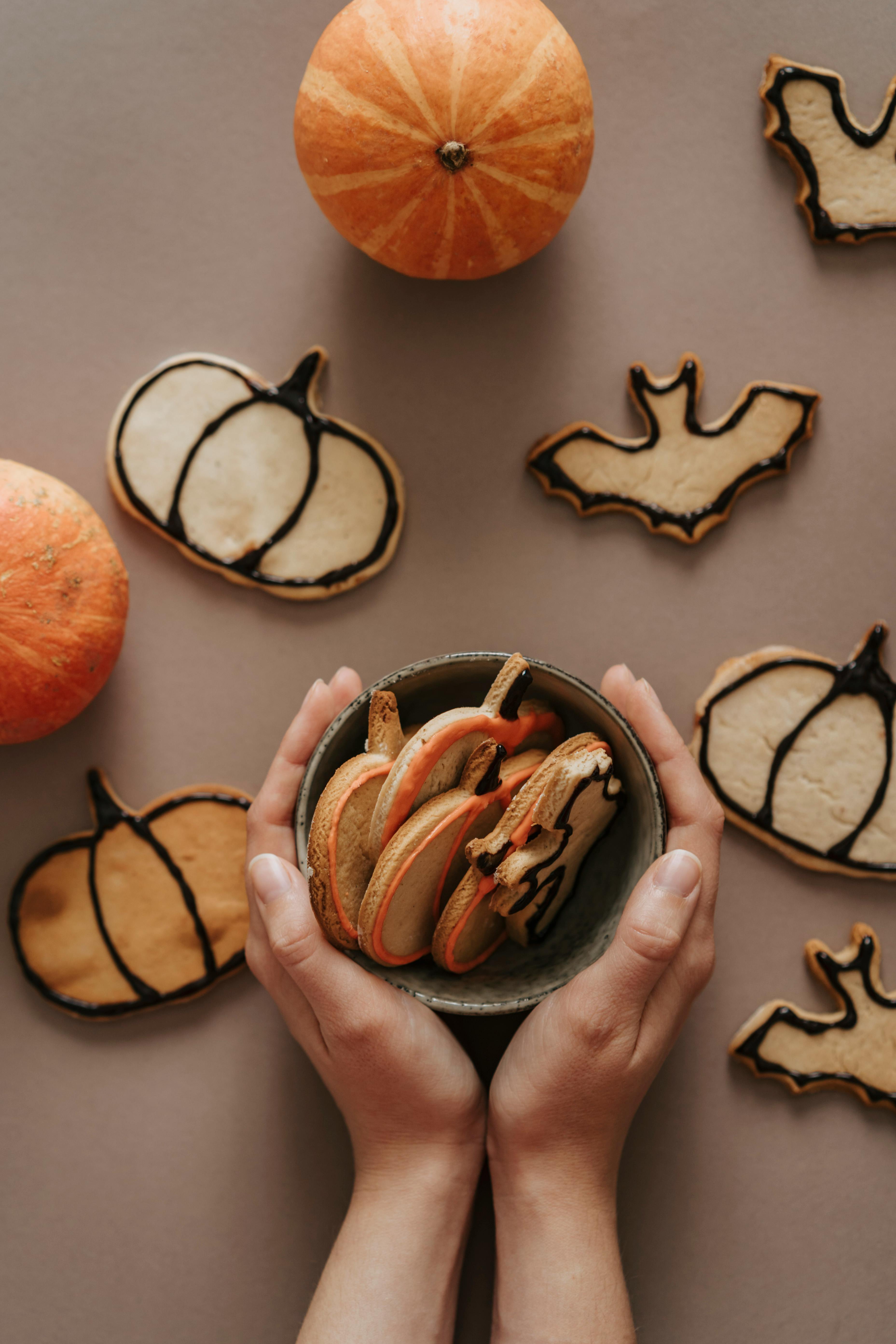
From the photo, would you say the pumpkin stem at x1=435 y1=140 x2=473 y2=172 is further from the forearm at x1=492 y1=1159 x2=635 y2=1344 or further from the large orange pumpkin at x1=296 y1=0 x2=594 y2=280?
the forearm at x1=492 y1=1159 x2=635 y2=1344

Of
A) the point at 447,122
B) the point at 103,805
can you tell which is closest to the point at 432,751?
the point at 103,805

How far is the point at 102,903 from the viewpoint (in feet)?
3.88

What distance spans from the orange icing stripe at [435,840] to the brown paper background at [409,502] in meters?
0.34

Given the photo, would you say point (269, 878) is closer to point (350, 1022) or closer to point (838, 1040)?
point (350, 1022)

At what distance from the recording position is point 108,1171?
1.17 meters

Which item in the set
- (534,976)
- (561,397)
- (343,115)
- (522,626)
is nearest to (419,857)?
(534,976)

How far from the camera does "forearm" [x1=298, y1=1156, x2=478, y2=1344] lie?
1.00 m

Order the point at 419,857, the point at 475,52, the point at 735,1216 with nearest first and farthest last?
the point at 419,857 → the point at 475,52 → the point at 735,1216

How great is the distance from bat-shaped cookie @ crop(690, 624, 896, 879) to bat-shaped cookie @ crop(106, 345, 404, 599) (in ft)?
1.69

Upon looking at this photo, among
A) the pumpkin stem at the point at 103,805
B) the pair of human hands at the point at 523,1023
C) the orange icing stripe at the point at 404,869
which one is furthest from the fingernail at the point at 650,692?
the pumpkin stem at the point at 103,805

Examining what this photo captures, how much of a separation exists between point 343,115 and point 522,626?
0.64 m

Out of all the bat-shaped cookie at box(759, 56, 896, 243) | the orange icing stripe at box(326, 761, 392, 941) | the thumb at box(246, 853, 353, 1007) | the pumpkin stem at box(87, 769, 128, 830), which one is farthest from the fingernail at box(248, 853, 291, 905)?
the bat-shaped cookie at box(759, 56, 896, 243)

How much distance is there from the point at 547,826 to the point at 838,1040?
637mm

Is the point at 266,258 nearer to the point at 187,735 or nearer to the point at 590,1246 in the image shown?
the point at 187,735
